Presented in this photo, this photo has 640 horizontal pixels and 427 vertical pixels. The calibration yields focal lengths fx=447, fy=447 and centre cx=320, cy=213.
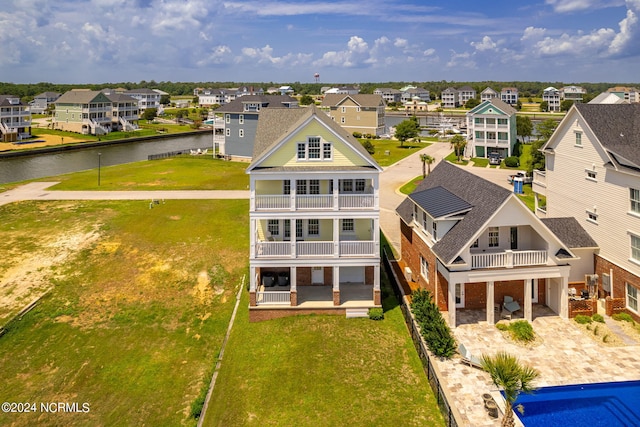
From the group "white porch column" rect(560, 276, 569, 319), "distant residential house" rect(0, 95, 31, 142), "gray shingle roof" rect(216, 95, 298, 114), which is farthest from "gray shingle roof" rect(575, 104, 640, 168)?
"distant residential house" rect(0, 95, 31, 142)

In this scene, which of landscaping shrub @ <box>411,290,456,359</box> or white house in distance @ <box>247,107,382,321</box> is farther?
white house in distance @ <box>247,107,382,321</box>

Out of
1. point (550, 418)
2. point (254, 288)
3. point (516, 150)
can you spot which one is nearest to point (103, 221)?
point (254, 288)

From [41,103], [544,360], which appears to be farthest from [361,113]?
[41,103]

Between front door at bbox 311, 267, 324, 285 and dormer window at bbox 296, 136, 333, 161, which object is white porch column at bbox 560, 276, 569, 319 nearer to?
front door at bbox 311, 267, 324, 285

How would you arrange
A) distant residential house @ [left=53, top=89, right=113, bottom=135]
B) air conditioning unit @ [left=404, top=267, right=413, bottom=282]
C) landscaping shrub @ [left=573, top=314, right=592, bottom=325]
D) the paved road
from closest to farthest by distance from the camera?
landscaping shrub @ [left=573, top=314, right=592, bottom=325]
air conditioning unit @ [left=404, top=267, right=413, bottom=282]
the paved road
distant residential house @ [left=53, top=89, right=113, bottom=135]

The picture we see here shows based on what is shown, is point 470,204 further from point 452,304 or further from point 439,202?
point 452,304

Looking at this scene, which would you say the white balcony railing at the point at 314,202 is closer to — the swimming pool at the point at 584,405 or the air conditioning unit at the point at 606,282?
the swimming pool at the point at 584,405

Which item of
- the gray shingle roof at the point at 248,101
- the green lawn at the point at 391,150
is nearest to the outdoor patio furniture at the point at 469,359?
the green lawn at the point at 391,150
